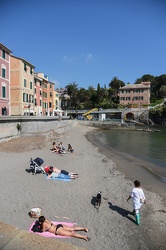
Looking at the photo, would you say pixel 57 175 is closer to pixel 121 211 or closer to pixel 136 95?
pixel 121 211

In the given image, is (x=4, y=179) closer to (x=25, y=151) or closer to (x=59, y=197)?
(x=59, y=197)

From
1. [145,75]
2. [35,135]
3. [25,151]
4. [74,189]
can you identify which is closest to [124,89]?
[145,75]

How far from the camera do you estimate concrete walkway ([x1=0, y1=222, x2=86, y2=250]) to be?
259 cm

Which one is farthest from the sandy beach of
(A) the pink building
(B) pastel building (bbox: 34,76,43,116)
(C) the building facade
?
(C) the building facade

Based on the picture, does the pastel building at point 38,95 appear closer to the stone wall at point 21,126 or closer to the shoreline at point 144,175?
the stone wall at point 21,126

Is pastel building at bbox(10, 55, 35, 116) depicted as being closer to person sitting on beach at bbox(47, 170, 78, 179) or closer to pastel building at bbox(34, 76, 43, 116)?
pastel building at bbox(34, 76, 43, 116)

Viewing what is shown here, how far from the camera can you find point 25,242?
8.79 feet

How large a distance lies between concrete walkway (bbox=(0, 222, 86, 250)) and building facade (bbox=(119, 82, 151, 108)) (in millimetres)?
92627

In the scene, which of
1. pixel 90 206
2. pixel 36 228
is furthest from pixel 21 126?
pixel 36 228

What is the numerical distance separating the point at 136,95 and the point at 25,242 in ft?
314

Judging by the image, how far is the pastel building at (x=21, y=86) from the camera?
111ft

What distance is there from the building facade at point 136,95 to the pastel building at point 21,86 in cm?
6364

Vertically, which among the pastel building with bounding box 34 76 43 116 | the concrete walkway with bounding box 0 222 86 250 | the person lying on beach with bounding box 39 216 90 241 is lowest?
the person lying on beach with bounding box 39 216 90 241

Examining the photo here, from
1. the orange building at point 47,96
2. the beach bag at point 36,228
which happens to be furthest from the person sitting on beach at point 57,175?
the orange building at point 47,96
